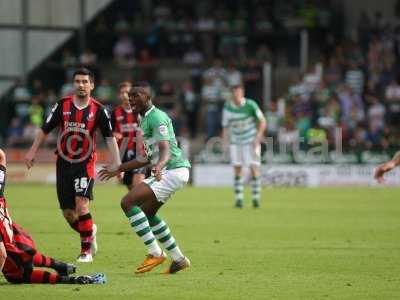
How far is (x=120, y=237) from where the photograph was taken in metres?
16.3

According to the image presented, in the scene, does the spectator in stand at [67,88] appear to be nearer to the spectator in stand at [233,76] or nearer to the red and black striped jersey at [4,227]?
the spectator in stand at [233,76]

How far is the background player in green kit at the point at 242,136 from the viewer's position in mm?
22953

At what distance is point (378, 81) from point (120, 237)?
1966cm

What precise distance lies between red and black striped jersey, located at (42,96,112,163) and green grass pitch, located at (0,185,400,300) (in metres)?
1.37

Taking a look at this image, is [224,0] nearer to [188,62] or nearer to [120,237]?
[188,62]

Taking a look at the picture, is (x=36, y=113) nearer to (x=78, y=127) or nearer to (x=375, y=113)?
(x=375, y=113)

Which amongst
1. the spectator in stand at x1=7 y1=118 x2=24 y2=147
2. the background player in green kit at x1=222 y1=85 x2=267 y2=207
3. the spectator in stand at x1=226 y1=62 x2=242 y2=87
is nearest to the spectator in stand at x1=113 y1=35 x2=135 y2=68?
the spectator in stand at x1=226 y1=62 x2=242 y2=87

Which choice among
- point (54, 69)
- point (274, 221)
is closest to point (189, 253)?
point (274, 221)

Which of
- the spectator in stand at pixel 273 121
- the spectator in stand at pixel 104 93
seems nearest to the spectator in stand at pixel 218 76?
the spectator in stand at pixel 273 121

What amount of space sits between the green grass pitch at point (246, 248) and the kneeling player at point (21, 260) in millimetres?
115

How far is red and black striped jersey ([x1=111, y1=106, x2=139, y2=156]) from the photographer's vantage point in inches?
682

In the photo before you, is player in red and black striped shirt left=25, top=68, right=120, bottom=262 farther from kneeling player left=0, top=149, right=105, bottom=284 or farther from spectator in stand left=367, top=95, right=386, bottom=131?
spectator in stand left=367, top=95, right=386, bottom=131

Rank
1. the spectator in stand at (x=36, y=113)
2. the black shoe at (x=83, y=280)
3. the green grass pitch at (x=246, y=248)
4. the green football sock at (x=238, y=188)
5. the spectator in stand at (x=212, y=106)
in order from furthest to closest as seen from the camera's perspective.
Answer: the spectator in stand at (x=212, y=106) → the spectator in stand at (x=36, y=113) → the green football sock at (x=238, y=188) → the black shoe at (x=83, y=280) → the green grass pitch at (x=246, y=248)

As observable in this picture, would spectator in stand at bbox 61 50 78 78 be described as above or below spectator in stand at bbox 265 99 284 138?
above
